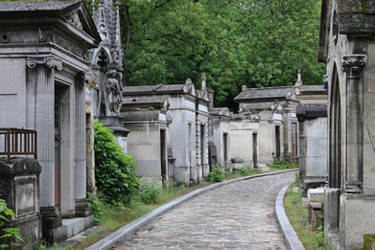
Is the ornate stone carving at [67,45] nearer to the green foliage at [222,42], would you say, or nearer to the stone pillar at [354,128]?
the stone pillar at [354,128]

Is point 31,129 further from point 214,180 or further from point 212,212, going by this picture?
point 214,180

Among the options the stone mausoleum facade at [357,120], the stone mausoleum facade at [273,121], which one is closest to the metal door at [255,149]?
the stone mausoleum facade at [273,121]

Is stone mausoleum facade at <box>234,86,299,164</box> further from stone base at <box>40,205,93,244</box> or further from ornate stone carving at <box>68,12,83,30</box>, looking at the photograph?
stone base at <box>40,205,93,244</box>

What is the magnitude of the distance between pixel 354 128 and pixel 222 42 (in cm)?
2984

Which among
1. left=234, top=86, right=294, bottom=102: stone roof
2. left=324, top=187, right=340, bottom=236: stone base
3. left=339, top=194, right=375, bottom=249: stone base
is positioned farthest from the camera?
left=234, top=86, right=294, bottom=102: stone roof

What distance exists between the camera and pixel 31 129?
868 cm

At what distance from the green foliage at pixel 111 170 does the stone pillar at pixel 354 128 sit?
663 cm

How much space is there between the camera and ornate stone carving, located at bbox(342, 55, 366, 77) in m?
6.93

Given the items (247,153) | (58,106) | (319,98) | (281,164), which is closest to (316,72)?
(281,164)

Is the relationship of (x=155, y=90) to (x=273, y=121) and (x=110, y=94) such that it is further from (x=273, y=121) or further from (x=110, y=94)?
(x=273, y=121)

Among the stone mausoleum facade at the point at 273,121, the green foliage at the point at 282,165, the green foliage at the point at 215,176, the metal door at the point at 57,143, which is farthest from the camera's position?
the stone mausoleum facade at the point at 273,121

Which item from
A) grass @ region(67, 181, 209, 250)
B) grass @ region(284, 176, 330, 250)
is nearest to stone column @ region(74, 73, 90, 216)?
grass @ region(67, 181, 209, 250)

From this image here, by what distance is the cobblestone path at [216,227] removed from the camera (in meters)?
9.46

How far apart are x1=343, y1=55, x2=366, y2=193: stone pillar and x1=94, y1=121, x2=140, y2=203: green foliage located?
6.63 m
